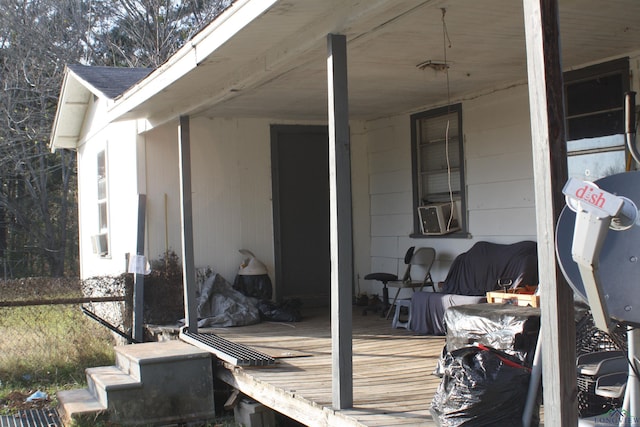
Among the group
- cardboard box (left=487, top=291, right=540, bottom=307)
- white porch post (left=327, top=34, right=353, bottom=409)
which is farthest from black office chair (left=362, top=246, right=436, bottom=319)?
white porch post (left=327, top=34, right=353, bottom=409)

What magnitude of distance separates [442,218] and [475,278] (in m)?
1.02

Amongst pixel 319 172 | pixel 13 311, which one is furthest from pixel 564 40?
pixel 13 311

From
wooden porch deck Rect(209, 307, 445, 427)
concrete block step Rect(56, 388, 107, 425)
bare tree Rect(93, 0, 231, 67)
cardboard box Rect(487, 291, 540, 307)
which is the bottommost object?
concrete block step Rect(56, 388, 107, 425)

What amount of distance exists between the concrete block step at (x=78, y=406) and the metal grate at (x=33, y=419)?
0.17m

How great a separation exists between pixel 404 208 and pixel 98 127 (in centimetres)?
463

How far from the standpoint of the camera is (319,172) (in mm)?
9234

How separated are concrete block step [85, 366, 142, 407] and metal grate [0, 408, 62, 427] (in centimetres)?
44

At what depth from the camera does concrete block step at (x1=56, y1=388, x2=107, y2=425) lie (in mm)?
5865

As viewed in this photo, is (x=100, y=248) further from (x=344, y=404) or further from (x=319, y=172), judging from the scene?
(x=344, y=404)

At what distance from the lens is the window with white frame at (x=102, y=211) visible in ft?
33.8

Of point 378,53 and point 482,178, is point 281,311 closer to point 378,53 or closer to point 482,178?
point 482,178

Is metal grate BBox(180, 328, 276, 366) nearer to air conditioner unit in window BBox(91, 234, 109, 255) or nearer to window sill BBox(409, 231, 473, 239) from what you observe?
window sill BBox(409, 231, 473, 239)

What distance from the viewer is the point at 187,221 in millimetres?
7473

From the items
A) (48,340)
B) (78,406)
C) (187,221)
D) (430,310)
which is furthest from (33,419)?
(430,310)
